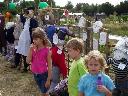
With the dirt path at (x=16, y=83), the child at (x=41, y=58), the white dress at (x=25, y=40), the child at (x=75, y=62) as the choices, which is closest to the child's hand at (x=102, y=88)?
the child at (x=75, y=62)

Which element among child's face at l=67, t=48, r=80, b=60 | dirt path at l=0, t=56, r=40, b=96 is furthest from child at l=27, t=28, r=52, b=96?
dirt path at l=0, t=56, r=40, b=96

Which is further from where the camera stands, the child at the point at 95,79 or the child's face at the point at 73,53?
the child's face at the point at 73,53

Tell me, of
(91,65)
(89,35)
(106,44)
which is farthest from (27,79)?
(91,65)

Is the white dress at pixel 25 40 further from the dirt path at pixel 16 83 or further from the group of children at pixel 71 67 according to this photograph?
the group of children at pixel 71 67

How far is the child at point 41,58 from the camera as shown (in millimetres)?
5752

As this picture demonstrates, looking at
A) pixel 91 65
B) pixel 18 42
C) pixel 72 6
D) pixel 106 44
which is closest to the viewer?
pixel 91 65

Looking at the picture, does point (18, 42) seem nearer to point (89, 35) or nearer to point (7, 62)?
point (7, 62)

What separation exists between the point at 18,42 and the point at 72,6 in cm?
8046

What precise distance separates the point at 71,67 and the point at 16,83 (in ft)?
14.7

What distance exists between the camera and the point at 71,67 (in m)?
4.99

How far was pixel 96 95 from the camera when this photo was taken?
4.20 meters

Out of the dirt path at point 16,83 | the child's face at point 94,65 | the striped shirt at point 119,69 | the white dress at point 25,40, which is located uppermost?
the child's face at point 94,65

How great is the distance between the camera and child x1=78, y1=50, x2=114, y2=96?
4.10 meters

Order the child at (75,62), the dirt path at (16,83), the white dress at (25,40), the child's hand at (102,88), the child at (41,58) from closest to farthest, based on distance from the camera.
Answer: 1. the child's hand at (102,88)
2. the child at (75,62)
3. the child at (41,58)
4. the dirt path at (16,83)
5. the white dress at (25,40)
